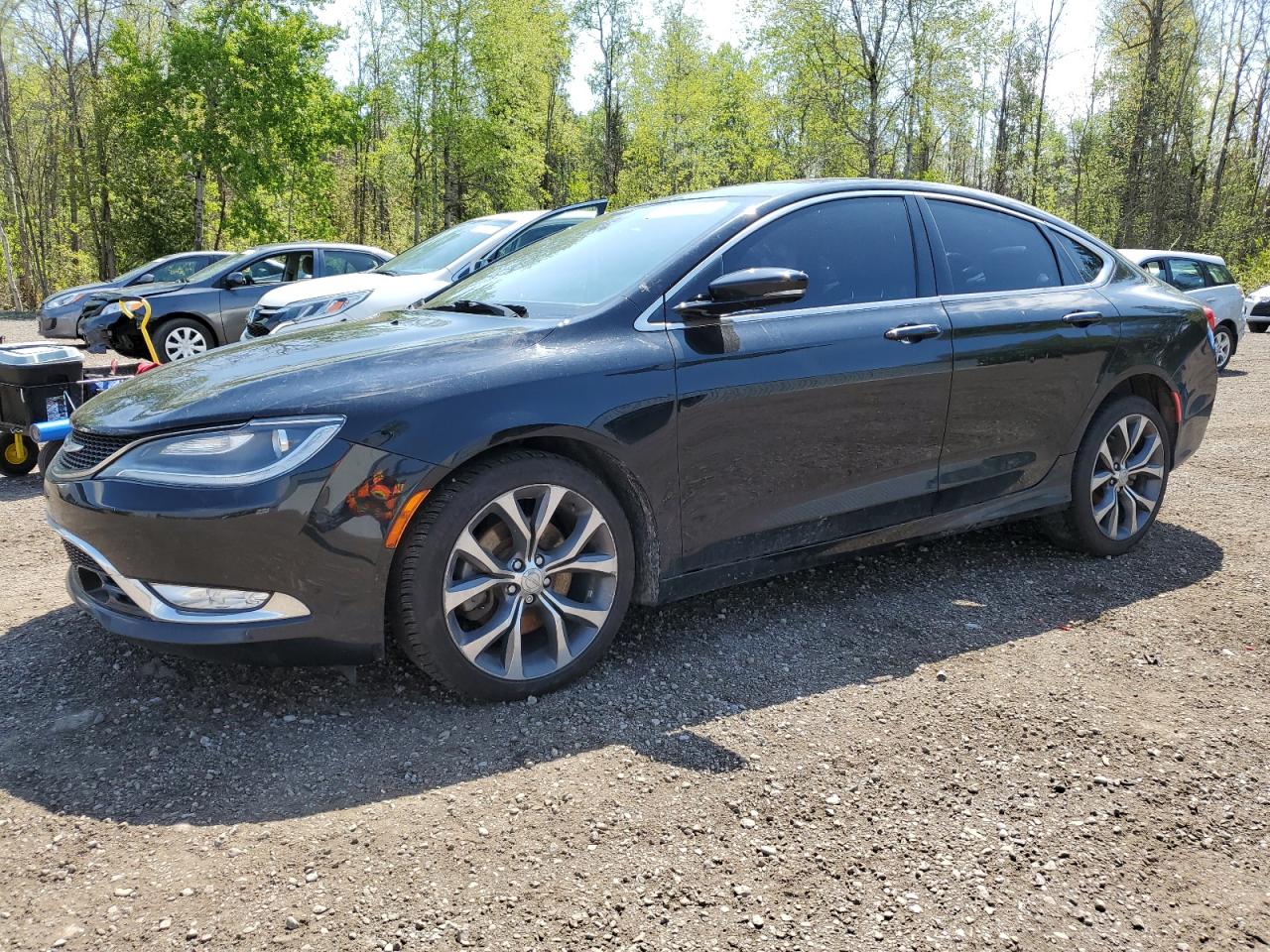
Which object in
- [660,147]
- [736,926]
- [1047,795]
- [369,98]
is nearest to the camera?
[736,926]

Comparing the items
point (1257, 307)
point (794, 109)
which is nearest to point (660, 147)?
point (794, 109)

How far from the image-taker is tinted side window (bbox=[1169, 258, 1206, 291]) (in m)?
13.3

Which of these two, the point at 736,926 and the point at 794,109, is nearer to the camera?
the point at 736,926

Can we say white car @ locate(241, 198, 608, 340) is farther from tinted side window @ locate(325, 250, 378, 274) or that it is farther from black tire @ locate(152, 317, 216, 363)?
black tire @ locate(152, 317, 216, 363)

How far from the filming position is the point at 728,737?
117 inches

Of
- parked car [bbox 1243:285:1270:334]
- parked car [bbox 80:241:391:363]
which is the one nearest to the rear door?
parked car [bbox 80:241:391:363]

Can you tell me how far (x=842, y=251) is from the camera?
3.85 metres

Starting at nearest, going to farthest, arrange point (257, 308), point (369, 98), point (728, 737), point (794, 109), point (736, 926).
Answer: point (736, 926)
point (728, 737)
point (257, 308)
point (369, 98)
point (794, 109)

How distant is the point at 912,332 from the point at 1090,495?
1463 millimetres

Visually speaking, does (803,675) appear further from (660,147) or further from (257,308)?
(660,147)

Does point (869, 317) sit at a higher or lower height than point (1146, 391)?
higher

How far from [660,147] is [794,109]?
879 cm

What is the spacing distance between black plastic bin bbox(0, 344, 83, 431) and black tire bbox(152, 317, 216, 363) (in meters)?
6.50

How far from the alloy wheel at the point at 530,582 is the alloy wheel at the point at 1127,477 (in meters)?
2.70
